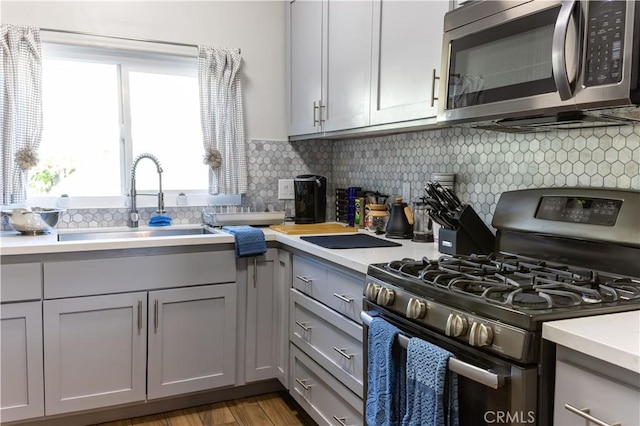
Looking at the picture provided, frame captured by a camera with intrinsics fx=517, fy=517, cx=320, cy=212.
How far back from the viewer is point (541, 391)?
1.09 metres

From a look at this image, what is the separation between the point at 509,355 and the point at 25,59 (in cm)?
258

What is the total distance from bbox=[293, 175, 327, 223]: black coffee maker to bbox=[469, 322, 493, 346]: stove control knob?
1.92m

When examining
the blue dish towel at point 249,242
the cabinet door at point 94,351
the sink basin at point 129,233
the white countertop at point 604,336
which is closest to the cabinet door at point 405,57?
the blue dish towel at point 249,242

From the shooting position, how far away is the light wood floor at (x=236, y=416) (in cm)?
245

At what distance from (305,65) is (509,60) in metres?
1.62

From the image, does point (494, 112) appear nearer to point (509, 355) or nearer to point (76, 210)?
point (509, 355)

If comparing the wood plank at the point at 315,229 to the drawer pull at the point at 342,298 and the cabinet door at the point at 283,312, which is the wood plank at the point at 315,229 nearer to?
the cabinet door at the point at 283,312

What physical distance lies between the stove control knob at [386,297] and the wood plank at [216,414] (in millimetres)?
1332

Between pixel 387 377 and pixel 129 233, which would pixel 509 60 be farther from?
pixel 129 233

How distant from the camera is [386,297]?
59.1 inches

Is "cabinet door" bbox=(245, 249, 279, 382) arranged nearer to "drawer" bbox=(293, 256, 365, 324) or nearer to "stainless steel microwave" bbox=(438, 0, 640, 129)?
"drawer" bbox=(293, 256, 365, 324)

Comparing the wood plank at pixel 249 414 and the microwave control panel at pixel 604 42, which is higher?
the microwave control panel at pixel 604 42

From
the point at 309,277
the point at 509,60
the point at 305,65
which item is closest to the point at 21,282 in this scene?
the point at 309,277

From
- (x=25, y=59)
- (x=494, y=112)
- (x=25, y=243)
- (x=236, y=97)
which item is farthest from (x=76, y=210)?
(x=494, y=112)
